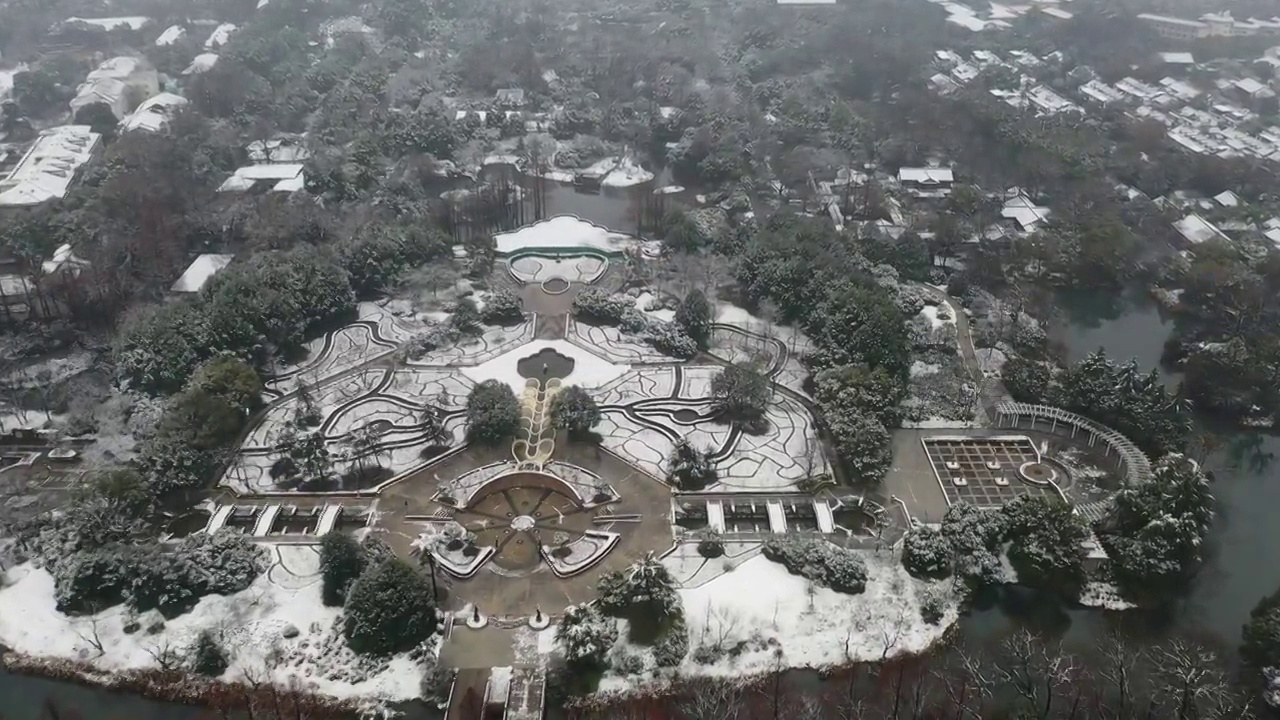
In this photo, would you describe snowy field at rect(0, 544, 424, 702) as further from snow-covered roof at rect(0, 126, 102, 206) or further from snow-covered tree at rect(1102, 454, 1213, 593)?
snow-covered roof at rect(0, 126, 102, 206)

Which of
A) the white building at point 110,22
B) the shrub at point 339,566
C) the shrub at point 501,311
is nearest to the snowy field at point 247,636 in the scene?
the shrub at point 339,566

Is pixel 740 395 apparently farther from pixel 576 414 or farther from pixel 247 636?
pixel 247 636

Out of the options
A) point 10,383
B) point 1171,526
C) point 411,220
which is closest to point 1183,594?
point 1171,526

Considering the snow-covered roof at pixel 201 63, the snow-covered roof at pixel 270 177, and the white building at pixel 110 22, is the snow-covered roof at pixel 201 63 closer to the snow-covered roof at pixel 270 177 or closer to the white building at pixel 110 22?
the white building at pixel 110 22

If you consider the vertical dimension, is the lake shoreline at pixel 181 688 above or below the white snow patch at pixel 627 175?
above

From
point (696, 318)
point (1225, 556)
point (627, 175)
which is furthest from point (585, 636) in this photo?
point (627, 175)

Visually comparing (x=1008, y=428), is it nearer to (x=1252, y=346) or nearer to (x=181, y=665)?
(x=1252, y=346)
